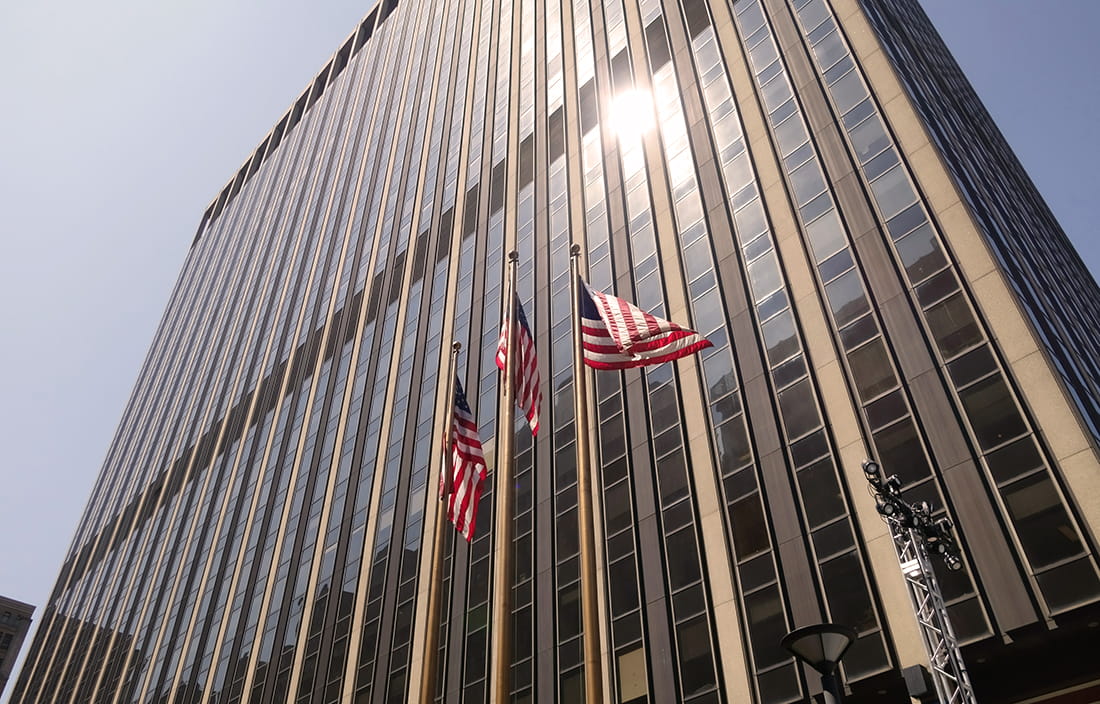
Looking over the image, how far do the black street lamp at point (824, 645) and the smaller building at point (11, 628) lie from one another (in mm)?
140619

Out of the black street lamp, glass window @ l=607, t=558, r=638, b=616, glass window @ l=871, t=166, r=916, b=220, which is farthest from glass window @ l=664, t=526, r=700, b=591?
the black street lamp

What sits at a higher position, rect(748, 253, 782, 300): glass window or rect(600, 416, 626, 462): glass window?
rect(748, 253, 782, 300): glass window

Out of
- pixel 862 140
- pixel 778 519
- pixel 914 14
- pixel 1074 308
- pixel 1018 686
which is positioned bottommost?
pixel 1018 686

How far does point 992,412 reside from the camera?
886 inches

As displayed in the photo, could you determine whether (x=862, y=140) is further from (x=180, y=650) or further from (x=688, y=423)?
(x=180, y=650)

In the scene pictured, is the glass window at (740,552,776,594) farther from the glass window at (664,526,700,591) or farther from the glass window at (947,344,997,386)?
the glass window at (947,344,997,386)

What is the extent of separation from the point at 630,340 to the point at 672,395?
11.6 m

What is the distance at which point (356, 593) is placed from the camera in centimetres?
4091

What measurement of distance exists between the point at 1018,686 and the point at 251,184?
112918 mm

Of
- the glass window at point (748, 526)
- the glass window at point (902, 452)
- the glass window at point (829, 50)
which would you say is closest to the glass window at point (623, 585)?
the glass window at point (748, 526)

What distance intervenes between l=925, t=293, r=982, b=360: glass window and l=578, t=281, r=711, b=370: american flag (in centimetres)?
851

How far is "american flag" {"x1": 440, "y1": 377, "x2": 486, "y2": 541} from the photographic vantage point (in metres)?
20.8

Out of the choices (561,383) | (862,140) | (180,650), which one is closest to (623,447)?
(561,383)

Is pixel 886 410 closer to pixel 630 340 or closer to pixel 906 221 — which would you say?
pixel 906 221
